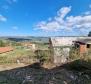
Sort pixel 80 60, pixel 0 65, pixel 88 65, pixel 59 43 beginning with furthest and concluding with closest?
pixel 59 43, pixel 0 65, pixel 80 60, pixel 88 65

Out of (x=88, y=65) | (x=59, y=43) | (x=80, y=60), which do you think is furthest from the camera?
(x=59, y=43)

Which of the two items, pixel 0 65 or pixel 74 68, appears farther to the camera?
pixel 0 65

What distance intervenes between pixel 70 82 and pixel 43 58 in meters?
6.15

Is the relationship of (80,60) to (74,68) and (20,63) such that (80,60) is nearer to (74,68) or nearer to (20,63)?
(74,68)

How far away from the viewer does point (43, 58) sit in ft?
47.4

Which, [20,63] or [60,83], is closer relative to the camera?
[60,83]

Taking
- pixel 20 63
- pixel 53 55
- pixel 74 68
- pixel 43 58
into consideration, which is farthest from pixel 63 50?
pixel 20 63

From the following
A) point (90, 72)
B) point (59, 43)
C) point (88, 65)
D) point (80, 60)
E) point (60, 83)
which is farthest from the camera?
point (59, 43)

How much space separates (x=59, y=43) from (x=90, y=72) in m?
6.04

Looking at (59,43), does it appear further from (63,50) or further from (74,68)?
(74,68)

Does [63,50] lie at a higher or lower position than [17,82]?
higher

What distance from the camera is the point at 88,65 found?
39.1 feet

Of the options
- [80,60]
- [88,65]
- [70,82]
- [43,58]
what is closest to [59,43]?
[43,58]

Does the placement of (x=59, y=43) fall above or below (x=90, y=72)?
above
